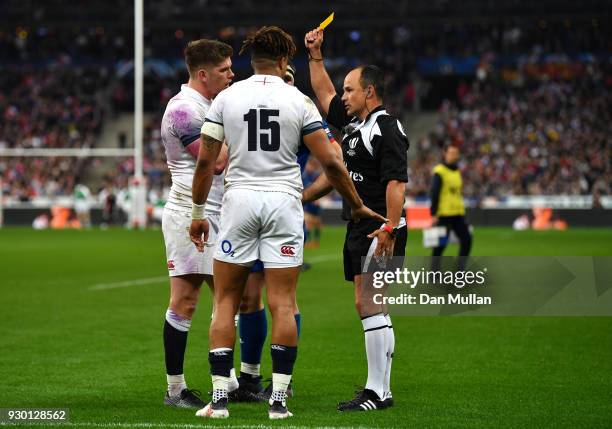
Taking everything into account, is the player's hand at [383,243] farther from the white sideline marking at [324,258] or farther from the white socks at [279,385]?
the white sideline marking at [324,258]

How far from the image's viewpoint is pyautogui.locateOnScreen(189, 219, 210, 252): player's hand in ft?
22.6

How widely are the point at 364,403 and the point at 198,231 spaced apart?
1.62m

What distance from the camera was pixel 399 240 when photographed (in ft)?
25.0

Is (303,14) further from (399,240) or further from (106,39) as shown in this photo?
(399,240)

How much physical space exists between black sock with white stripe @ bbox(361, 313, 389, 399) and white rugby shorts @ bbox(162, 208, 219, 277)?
120 cm

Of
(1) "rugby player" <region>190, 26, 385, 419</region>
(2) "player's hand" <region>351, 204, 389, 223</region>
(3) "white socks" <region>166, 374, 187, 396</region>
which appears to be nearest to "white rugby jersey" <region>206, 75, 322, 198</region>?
(1) "rugby player" <region>190, 26, 385, 419</region>

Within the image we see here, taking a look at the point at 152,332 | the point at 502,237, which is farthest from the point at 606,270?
the point at 502,237

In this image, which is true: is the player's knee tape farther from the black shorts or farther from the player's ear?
the player's ear

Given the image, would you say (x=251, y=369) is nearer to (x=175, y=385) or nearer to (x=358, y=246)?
(x=175, y=385)

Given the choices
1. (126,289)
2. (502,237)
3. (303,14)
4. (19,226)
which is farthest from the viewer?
(303,14)

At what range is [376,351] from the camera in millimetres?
7262

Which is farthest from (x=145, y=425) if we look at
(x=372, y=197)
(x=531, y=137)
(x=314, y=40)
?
(x=531, y=137)

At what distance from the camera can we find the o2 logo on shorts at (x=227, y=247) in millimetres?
6664

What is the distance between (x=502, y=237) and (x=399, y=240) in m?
24.5
